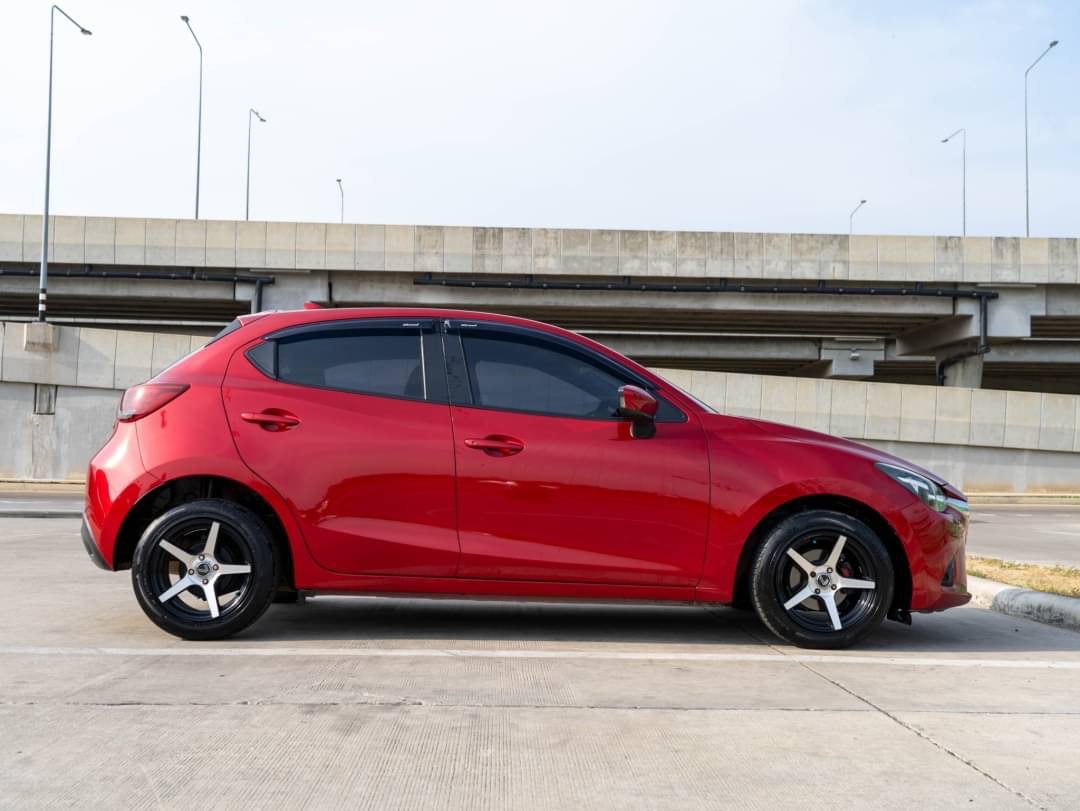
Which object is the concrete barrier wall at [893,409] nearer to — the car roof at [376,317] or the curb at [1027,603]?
the curb at [1027,603]

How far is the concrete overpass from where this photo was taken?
33625 millimetres

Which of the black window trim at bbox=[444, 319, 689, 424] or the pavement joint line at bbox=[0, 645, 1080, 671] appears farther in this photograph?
the black window trim at bbox=[444, 319, 689, 424]

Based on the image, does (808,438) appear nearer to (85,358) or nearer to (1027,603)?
(1027,603)

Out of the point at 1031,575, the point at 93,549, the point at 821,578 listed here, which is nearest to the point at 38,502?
the point at 93,549

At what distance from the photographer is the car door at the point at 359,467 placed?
5.30 meters

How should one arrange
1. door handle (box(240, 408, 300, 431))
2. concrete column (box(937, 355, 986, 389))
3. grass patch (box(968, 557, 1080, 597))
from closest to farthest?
door handle (box(240, 408, 300, 431)), grass patch (box(968, 557, 1080, 597)), concrete column (box(937, 355, 986, 389))

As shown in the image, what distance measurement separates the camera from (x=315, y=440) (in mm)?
5340

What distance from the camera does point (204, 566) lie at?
5285 mm

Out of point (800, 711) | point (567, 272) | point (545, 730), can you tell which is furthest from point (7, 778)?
point (567, 272)

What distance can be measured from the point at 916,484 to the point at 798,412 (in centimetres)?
2221

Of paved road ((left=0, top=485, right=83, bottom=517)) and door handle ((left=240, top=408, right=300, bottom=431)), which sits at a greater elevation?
door handle ((left=240, top=408, right=300, bottom=431))

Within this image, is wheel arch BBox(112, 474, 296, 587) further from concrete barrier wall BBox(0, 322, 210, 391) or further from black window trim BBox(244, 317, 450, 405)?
concrete barrier wall BBox(0, 322, 210, 391)

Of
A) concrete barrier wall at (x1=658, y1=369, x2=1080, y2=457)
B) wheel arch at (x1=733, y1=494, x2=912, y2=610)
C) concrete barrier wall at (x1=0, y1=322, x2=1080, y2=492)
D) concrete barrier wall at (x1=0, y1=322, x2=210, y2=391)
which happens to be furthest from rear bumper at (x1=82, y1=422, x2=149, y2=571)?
concrete barrier wall at (x1=658, y1=369, x2=1080, y2=457)

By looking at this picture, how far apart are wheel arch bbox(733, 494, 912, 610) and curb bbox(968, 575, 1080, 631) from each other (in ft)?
5.29
